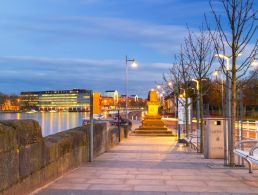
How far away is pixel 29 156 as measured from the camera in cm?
912

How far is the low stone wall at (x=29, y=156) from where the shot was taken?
25.9 feet

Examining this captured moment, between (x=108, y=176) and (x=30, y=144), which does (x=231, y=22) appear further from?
(x=30, y=144)

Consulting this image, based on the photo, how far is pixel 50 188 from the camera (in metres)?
10.1

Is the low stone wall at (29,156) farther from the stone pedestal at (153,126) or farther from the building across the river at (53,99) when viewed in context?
the building across the river at (53,99)

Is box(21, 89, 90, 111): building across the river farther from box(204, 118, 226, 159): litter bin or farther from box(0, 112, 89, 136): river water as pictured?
box(204, 118, 226, 159): litter bin

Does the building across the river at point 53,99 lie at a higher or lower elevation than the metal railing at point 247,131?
higher

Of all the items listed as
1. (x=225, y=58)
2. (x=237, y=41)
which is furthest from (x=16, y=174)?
(x=225, y=58)

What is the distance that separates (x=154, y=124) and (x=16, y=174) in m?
37.7

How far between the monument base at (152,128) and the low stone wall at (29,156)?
29.7m

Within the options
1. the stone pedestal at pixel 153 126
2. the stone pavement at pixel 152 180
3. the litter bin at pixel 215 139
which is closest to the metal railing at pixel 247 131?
the litter bin at pixel 215 139

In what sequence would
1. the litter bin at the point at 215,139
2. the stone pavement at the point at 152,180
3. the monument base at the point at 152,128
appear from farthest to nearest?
the monument base at the point at 152,128 < the litter bin at the point at 215,139 < the stone pavement at the point at 152,180

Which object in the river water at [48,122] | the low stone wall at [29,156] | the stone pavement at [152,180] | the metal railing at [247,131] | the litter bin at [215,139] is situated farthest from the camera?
the river water at [48,122]

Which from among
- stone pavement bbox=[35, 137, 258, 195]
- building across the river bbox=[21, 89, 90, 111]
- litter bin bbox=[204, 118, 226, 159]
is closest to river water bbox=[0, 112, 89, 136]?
building across the river bbox=[21, 89, 90, 111]

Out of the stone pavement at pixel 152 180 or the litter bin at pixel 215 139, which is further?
the litter bin at pixel 215 139
